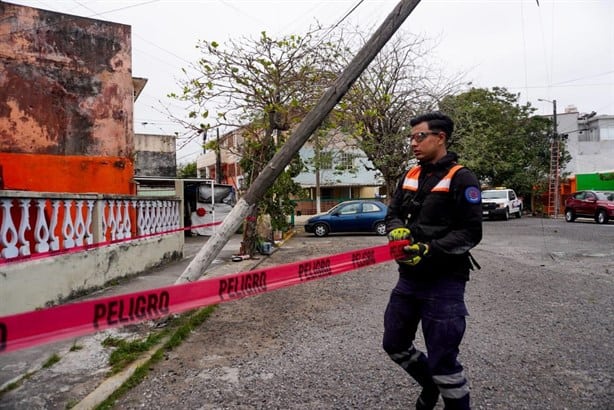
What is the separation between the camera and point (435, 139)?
8.54 ft

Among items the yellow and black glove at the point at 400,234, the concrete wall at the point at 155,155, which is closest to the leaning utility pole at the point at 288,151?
the yellow and black glove at the point at 400,234

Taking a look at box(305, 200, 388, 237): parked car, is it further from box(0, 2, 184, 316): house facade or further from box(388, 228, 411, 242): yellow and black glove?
box(388, 228, 411, 242): yellow and black glove

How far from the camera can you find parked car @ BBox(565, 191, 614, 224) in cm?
1841

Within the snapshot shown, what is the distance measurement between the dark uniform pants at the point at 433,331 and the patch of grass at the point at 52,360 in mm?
2893

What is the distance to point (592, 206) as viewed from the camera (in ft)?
62.3

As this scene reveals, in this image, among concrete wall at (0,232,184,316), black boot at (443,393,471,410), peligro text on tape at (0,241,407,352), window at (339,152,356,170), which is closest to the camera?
peligro text on tape at (0,241,407,352)

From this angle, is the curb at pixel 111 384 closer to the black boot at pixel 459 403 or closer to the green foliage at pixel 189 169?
the black boot at pixel 459 403

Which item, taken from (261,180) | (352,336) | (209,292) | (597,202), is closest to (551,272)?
(352,336)

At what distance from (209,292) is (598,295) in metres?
6.01

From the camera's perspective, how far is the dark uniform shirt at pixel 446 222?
2.39m

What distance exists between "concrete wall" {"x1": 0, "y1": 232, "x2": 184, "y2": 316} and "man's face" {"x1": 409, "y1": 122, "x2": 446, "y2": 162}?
431 centimetres

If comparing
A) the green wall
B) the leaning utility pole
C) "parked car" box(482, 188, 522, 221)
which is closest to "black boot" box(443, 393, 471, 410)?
the leaning utility pole

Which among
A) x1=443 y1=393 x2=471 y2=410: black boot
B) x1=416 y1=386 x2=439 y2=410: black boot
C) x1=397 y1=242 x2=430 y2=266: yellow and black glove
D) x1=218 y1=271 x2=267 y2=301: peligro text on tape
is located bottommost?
x1=416 y1=386 x2=439 y2=410: black boot

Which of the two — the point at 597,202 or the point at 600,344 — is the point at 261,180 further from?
the point at 597,202
